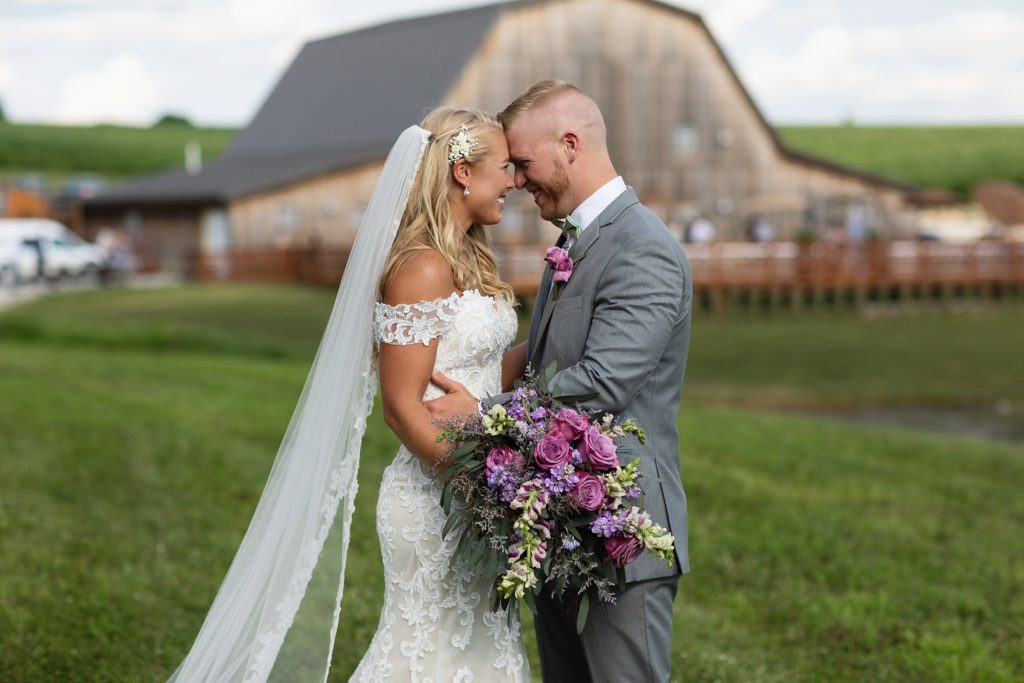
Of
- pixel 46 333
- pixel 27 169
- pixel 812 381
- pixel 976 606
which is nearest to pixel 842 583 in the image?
pixel 976 606

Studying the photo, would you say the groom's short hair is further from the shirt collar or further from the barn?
the barn

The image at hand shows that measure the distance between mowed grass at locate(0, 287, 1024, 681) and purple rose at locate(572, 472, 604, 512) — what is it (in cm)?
276

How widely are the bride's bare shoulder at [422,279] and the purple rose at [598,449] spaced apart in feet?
2.73

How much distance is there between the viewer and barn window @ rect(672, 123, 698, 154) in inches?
1640

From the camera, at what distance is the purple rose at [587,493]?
12.4ft

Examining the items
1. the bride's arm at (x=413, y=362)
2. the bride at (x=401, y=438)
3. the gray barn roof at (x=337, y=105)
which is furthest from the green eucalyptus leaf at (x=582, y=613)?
the gray barn roof at (x=337, y=105)

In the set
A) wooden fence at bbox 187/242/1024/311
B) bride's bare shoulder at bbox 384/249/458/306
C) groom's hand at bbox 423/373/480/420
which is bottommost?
wooden fence at bbox 187/242/1024/311

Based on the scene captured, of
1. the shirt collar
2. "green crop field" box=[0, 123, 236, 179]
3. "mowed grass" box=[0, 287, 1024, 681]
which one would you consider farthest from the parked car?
"green crop field" box=[0, 123, 236, 179]

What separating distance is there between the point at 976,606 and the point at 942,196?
47182mm

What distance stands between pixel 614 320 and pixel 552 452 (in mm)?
484

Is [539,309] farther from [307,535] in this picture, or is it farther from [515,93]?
[515,93]

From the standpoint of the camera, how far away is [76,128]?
92688 mm

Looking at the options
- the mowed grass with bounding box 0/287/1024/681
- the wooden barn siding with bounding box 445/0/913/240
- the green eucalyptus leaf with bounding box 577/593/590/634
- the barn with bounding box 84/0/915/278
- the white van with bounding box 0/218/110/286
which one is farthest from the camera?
the white van with bounding box 0/218/110/286

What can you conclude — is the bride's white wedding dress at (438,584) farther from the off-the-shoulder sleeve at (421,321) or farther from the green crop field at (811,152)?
the green crop field at (811,152)
